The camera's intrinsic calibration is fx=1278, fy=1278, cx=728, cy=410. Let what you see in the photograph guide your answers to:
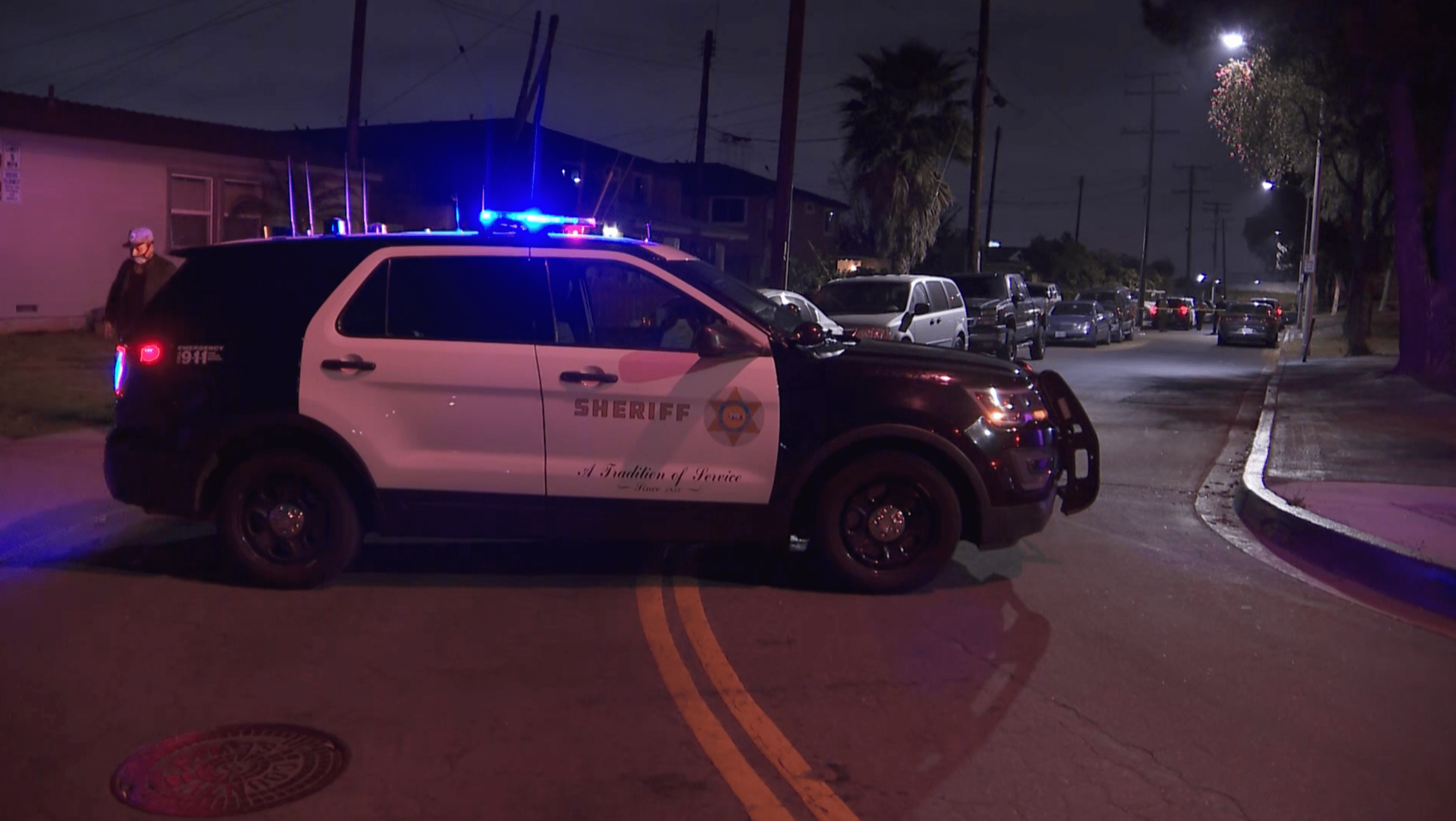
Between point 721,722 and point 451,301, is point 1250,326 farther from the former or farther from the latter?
point 721,722

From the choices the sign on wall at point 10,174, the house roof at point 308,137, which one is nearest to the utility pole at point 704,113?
the house roof at point 308,137

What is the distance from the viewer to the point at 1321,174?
34.4 m

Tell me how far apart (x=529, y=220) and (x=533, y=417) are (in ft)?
6.34

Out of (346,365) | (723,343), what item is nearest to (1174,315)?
(723,343)

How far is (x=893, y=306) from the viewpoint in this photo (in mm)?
20891

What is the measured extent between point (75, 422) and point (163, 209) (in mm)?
12963

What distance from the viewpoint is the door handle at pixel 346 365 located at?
6781mm

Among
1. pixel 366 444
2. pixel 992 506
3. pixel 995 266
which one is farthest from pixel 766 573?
pixel 995 266

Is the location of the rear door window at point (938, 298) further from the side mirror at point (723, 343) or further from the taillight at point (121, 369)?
the taillight at point (121, 369)

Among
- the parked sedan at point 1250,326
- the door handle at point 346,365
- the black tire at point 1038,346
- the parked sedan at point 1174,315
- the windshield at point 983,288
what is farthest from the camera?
the parked sedan at point 1174,315

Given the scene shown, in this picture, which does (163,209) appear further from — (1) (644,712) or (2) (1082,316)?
(2) (1082,316)

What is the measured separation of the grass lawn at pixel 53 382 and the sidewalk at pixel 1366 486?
8.50 m

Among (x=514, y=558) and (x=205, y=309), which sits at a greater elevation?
(x=205, y=309)

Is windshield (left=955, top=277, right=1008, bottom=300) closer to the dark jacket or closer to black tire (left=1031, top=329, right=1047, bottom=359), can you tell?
black tire (left=1031, top=329, right=1047, bottom=359)
